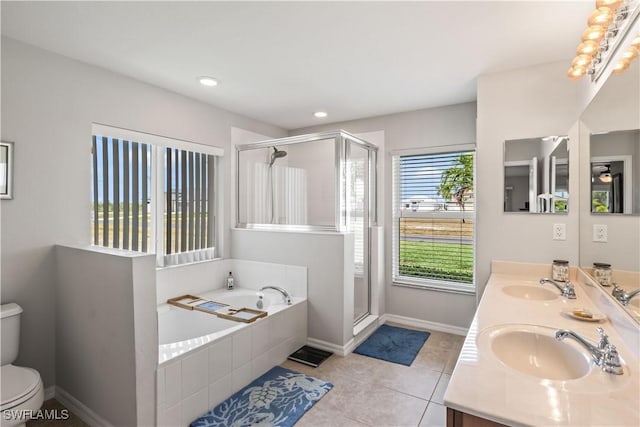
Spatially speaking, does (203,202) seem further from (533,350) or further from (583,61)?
(583,61)

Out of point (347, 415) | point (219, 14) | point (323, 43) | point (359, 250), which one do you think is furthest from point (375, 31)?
point (347, 415)

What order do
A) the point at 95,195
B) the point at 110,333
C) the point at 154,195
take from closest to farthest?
1. the point at 110,333
2. the point at 95,195
3. the point at 154,195

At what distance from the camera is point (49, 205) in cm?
230

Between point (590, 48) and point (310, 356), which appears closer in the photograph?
point (590, 48)

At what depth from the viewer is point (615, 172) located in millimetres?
1573

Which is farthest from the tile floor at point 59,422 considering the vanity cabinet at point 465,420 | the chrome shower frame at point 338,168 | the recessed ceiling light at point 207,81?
the recessed ceiling light at point 207,81

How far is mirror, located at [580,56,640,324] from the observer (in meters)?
1.33

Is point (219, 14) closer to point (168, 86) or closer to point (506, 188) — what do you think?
point (168, 86)

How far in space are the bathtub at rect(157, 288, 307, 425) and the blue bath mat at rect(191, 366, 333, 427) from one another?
0.22 feet

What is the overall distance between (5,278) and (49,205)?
1.74 ft

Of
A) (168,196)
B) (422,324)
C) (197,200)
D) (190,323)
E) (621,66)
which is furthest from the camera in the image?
(422,324)

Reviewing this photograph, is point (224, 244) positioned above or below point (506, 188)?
below

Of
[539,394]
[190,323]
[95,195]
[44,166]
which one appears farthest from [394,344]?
[44,166]

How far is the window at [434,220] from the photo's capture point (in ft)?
11.5
